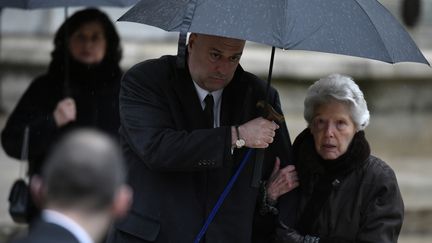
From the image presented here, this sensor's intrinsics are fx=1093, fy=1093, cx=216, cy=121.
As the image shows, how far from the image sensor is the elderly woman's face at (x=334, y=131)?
3.97 m

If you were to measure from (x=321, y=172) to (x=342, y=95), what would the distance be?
0.95 feet

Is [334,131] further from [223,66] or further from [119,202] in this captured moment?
[119,202]

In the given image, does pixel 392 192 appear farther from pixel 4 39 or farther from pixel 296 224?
pixel 4 39

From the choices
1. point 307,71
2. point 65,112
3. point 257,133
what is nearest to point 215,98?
point 257,133

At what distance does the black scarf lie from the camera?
393 centimetres

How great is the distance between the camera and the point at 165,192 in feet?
12.6

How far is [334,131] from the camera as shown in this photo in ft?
13.0

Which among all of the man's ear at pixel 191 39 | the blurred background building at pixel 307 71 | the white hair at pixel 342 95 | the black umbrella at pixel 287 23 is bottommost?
the blurred background building at pixel 307 71

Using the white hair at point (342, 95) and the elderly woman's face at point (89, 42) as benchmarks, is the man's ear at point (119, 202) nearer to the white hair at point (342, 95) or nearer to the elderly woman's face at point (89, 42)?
the white hair at point (342, 95)

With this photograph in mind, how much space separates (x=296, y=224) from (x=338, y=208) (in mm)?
179

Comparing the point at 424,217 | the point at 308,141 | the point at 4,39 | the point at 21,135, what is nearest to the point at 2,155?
the point at 4,39

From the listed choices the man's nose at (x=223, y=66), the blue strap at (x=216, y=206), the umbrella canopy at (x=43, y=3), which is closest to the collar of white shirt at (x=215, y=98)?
the man's nose at (x=223, y=66)

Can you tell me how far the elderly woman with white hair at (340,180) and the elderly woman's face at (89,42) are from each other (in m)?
1.54

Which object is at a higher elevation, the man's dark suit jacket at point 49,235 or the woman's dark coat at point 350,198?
the man's dark suit jacket at point 49,235
